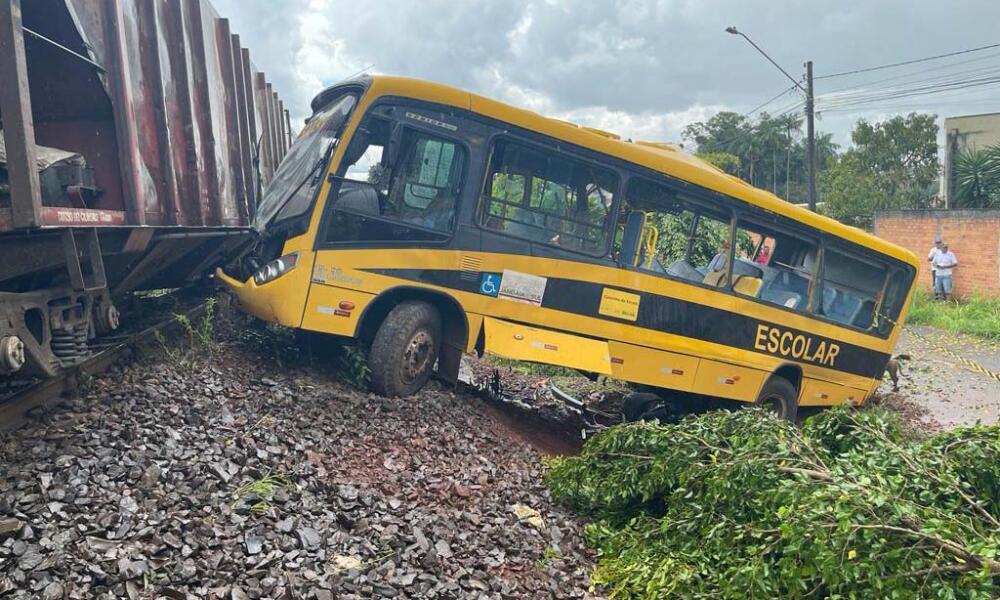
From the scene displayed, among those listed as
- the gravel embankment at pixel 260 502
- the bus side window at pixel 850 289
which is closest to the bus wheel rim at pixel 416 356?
the gravel embankment at pixel 260 502

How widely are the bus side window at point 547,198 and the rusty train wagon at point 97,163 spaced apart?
2.78 metres

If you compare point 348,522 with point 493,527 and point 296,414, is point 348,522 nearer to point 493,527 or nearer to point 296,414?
point 493,527

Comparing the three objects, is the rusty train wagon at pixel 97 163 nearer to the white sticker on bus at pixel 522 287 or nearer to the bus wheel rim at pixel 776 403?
the white sticker on bus at pixel 522 287

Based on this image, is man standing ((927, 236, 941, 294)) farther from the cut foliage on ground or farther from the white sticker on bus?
the white sticker on bus

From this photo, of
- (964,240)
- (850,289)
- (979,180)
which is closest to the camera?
(850,289)

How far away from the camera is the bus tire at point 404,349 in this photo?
238 inches

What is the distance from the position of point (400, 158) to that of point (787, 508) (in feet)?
13.4

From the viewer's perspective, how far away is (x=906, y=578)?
318cm

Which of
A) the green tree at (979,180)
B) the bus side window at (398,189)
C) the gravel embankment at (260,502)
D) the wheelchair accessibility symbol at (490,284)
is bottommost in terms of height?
the gravel embankment at (260,502)

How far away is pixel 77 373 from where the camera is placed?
484cm

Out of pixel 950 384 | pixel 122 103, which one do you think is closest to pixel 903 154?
pixel 950 384

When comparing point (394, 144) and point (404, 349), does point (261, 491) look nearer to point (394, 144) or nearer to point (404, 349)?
point (404, 349)

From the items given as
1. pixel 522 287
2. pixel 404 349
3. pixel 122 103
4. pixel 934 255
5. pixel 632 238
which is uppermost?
pixel 122 103

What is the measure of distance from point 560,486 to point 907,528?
7.71 ft
